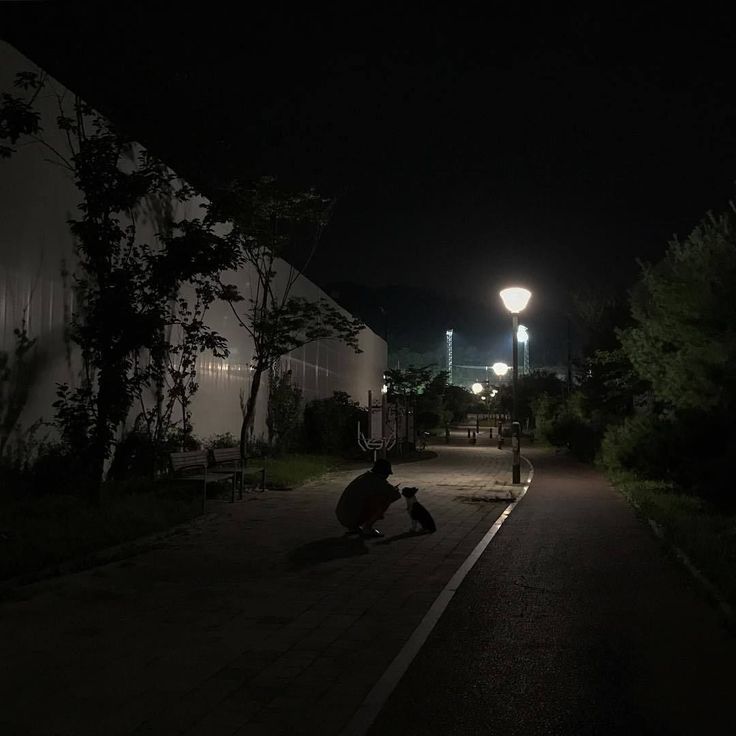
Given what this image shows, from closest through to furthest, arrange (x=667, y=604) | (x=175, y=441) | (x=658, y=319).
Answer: (x=667, y=604) < (x=175, y=441) < (x=658, y=319)

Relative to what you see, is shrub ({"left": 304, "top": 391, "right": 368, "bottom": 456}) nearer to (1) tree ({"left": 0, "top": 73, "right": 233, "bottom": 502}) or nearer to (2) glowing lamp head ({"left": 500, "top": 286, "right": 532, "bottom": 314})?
(2) glowing lamp head ({"left": 500, "top": 286, "right": 532, "bottom": 314})

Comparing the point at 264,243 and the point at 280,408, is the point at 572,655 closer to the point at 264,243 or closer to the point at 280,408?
the point at 264,243

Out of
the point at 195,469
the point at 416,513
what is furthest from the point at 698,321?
the point at 195,469

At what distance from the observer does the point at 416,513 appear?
11.4m

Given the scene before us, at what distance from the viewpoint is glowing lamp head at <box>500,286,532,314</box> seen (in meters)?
18.6

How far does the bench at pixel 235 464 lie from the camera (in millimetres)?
14766

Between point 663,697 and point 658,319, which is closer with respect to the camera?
point 663,697

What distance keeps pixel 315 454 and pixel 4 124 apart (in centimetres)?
1736

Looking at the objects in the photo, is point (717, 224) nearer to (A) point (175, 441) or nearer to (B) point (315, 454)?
(A) point (175, 441)

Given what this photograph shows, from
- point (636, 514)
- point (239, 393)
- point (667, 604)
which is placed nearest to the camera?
point (667, 604)

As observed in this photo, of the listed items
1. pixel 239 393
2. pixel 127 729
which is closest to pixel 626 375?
pixel 239 393

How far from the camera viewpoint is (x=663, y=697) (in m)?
4.83

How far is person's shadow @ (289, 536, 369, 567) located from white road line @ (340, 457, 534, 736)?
144 cm

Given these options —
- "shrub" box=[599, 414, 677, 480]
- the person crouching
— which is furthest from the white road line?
"shrub" box=[599, 414, 677, 480]
